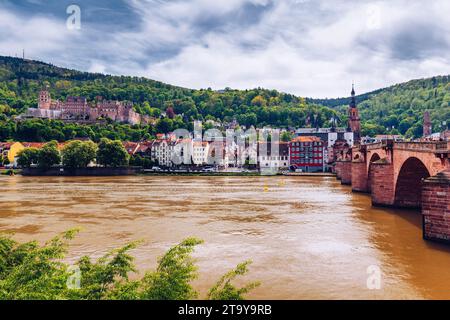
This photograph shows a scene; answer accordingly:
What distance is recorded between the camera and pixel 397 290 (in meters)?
13.3

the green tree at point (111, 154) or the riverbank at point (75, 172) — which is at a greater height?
the green tree at point (111, 154)

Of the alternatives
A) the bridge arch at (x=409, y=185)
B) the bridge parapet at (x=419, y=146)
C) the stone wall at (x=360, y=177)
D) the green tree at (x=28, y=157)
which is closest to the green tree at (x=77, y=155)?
the green tree at (x=28, y=157)

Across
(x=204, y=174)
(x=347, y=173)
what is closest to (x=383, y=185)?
(x=347, y=173)

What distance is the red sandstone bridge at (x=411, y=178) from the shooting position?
1916 cm

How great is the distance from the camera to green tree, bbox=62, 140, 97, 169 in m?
93.6

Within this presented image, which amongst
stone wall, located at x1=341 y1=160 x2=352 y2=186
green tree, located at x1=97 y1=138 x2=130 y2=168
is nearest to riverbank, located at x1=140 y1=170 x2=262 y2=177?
green tree, located at x1=97 y1=138 x2=130 y2=168

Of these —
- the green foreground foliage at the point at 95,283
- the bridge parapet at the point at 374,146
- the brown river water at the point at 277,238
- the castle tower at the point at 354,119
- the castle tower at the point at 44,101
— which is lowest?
the brown river water at the point at 277,238

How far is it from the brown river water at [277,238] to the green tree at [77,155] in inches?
2188

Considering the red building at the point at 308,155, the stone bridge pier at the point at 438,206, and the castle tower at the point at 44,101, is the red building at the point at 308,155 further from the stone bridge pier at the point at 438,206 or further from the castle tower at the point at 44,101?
the castle tower at the point at 44,101

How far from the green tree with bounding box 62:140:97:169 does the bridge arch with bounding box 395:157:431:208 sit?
77.0 metres

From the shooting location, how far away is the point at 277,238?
21.8 metres

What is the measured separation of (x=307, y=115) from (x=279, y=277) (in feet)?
617

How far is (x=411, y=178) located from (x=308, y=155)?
269 ft

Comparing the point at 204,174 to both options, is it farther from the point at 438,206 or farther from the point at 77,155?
the point at 438,206
